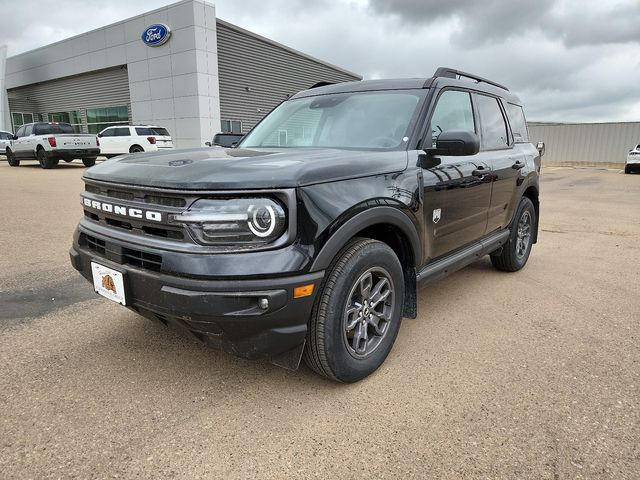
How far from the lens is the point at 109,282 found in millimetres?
2475

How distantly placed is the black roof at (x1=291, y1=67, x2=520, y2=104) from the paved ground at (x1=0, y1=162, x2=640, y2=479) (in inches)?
70.2

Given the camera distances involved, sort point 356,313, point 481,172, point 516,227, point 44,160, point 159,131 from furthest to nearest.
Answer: point 159,131 < point 44,160 < point 516,227 < point 481,172 < point 356,313

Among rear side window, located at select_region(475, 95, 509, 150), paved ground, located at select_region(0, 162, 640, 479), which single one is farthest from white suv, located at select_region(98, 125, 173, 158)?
rear side window, located at select_region(475, 95, 509, 150)

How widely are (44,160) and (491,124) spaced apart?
17795mm

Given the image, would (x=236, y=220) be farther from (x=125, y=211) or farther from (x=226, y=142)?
(x=226, y=142)

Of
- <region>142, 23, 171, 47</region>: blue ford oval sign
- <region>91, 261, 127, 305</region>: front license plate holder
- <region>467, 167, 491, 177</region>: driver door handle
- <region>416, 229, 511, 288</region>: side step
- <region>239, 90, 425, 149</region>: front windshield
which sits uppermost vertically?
<region>142, 23, 171, 47</region>: blue ford oval sign

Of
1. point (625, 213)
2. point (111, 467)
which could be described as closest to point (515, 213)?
point (111, 467)

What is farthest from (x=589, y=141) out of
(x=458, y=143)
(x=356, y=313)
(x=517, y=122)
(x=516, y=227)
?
(x=356, y=313)

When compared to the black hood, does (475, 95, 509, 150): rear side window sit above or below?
above

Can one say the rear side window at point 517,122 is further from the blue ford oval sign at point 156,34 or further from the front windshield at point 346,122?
the blue ford oval sign at point 156,34

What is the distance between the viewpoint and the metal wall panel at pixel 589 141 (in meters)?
27.7

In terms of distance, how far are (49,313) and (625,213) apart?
32.4 ft

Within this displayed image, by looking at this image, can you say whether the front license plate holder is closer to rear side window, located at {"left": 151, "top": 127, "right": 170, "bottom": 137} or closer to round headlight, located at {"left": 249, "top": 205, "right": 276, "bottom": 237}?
round headlight, located at {"left": 249, "top": 205, "right": 276, "bottom": 237}

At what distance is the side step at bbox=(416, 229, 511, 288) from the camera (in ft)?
10.3
